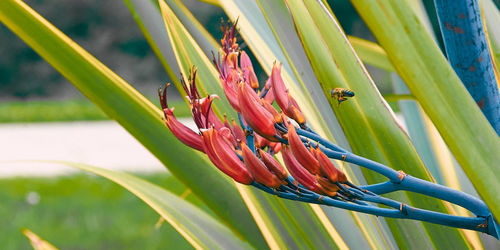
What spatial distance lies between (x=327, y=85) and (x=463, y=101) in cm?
17

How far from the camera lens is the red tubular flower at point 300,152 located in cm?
30

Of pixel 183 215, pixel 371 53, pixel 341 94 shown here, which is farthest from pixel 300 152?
pixel 371 53

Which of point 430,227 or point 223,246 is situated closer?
→ point 430,227

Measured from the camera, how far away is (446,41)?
372mm

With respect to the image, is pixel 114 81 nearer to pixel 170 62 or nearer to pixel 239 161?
pixel 170 62

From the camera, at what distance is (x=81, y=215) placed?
85.3 inches

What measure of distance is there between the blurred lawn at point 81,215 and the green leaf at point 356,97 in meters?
1.51

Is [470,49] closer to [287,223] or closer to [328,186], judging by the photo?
[328,186]

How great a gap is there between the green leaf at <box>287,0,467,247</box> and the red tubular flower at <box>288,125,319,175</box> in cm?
11

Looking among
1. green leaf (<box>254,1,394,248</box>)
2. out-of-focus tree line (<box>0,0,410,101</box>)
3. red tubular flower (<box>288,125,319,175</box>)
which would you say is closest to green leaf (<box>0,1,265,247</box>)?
green leaf (<box>254,1,394,248</box>)

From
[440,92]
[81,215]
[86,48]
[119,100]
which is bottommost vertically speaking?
[440,92]

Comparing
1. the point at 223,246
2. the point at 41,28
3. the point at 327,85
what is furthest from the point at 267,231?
the point at 41,28

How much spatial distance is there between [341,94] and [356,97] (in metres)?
0.01

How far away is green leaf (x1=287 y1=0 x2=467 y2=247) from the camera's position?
15.5 inches
